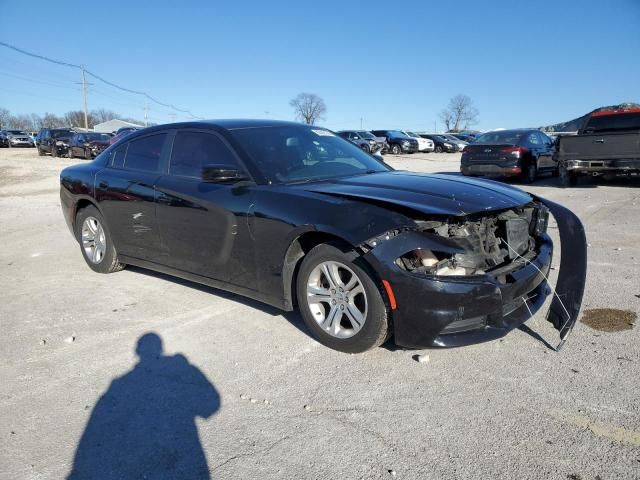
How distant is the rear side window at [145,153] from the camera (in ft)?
15.3

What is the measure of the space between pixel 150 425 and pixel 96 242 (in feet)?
11.2

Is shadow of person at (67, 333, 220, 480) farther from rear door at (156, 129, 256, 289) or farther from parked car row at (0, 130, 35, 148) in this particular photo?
parked car row at (0, 130, 35, 148)

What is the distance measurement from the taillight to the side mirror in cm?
1101

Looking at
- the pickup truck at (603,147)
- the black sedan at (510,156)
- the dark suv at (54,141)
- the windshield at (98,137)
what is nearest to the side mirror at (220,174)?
the pickup truck at (603,147)

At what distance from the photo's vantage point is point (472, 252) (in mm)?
3051

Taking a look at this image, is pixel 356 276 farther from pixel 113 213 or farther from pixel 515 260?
pixel 113 213

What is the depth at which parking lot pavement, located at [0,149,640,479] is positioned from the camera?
7.50 feet

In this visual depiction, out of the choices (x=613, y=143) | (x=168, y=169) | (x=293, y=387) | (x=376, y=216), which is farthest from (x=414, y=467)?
(x=613, y=143)

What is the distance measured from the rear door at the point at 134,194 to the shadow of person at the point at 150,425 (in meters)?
1.54

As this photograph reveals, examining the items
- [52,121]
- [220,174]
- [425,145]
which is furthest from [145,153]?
[52,121]

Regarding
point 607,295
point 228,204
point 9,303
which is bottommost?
point 9,303

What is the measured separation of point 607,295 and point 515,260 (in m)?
1.54

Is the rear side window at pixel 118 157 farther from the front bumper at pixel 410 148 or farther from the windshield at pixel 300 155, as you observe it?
the front bumper at pixel 410 148

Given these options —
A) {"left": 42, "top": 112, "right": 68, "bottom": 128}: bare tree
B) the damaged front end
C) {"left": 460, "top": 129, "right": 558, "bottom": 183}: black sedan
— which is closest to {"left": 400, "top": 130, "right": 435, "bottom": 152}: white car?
{"left": 460, "top": 129, "right": 558, "bottom": 183}: black sedan
